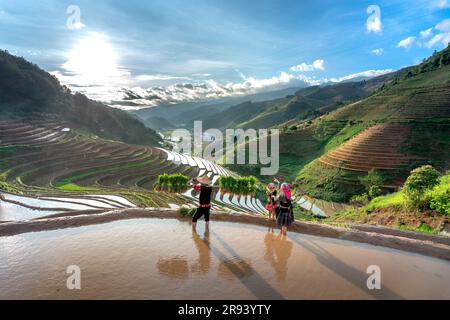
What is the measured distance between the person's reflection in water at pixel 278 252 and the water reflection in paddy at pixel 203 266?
0.8 inches

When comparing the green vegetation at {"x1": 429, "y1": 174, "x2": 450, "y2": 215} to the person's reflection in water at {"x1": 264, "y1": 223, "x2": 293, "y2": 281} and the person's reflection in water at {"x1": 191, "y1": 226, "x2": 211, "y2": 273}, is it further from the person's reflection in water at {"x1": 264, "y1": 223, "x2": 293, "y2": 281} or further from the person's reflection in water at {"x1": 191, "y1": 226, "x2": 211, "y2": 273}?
the person's reflection in water at {"x1": 191, "y1": 226, "x2": 211, "y2": 273}

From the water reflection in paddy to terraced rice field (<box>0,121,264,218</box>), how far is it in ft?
50.8

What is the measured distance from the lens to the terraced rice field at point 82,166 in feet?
91.1

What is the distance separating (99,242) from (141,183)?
82.6 ft

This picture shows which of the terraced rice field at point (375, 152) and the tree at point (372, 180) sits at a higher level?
the terraced rice field at point (375, 152)

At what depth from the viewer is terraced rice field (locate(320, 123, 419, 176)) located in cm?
4525

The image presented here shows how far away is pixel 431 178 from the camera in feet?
46.8

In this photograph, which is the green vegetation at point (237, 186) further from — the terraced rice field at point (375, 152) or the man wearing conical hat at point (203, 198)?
the man wearing conical hat at point (203, 198)

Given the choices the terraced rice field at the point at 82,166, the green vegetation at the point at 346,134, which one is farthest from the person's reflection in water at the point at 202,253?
the green vegetation at the point at 346,134

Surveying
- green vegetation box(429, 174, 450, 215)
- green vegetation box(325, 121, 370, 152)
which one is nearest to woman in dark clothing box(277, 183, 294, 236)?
green vegetation box(429, 174, 450, 215)

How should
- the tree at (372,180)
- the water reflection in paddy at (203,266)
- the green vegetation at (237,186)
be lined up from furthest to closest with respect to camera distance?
the tree at (372,180), the green vegetation at (237,186), the water reflection in paddy at (203,266)

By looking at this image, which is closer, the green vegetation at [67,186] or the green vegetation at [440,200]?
the green vegetation at [440,200]

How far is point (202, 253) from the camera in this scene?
677cm

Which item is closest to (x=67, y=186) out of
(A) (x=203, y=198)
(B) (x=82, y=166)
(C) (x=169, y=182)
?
A: (B) (x=82, y=166)
